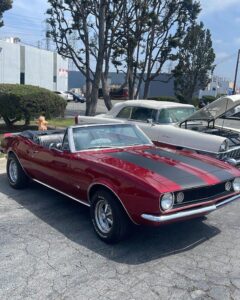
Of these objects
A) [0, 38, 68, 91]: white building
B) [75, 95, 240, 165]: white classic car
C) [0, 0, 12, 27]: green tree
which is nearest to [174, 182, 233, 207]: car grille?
[75, 95, 240, 165]: white classic car

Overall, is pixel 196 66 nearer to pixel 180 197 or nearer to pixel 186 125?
pixel 186 125

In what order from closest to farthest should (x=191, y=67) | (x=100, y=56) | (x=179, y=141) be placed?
(x=179, y=141) → (x=100, y=56) → (x=191, y=67)

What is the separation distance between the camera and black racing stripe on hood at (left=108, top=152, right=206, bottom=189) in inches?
168

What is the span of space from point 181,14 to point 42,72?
2891cm

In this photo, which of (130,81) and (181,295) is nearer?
(181,295)

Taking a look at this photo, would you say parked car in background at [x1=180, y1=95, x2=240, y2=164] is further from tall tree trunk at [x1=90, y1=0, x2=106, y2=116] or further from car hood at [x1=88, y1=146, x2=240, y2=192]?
tall tree trunk at [x1=90, y1=0, x2=106, y2=116]

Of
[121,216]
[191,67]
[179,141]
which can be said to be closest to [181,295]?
[121,216]

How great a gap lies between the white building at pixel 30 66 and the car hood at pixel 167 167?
121 ft

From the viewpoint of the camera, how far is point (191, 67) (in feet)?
102

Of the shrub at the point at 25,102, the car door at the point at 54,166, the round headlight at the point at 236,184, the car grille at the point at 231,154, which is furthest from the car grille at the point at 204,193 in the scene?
Result: the shrub at the point at 25,102

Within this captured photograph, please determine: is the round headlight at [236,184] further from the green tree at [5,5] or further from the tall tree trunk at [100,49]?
the green tree at [5,5]

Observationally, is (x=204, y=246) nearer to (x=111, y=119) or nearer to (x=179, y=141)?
(x=179, y=141)

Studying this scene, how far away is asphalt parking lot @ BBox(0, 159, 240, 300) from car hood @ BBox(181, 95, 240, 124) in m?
3.18

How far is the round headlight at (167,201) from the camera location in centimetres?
400
